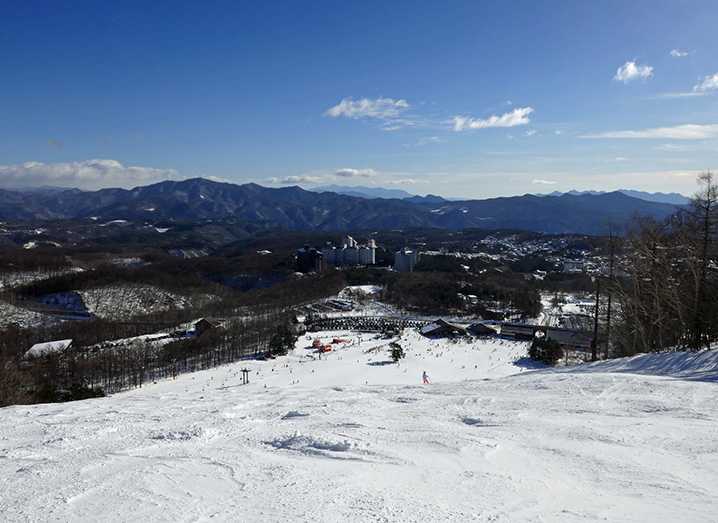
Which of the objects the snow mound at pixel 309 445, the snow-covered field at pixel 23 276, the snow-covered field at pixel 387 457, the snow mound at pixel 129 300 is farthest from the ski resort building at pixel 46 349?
the snow-covered field at pixel 23 276

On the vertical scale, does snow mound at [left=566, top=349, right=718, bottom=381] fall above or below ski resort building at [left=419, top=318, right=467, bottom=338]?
above

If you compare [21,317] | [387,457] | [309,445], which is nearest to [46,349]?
[21,317]

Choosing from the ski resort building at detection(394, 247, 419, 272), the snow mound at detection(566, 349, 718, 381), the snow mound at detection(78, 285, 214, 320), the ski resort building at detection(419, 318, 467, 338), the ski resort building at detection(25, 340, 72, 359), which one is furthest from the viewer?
the ski resort building at detection(394, 247, 419, 272)

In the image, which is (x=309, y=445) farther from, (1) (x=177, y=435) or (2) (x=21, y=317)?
(2) (x=21, y=317)

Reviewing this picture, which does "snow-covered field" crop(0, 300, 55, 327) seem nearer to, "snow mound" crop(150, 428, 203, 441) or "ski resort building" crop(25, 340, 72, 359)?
"ski resort building" crop(25, 340, 72, 359)

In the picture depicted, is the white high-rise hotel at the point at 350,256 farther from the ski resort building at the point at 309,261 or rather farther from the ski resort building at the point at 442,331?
the ski resort building at the point at 442,331

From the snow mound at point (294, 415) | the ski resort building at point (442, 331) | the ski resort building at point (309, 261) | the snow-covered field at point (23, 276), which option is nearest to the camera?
the snow mound at point (294, 415)

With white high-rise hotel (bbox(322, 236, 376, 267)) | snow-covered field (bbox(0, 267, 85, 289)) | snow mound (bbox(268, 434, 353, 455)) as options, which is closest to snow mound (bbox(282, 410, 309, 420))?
snow mound (bbox(268, 434, 353, 455))

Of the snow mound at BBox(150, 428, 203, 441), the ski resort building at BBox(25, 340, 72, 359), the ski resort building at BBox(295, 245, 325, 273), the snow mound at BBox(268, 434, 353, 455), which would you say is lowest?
the ski resort building at BBox(25, 340, 72, 359)

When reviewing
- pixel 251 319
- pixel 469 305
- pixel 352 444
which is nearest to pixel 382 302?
pixel 469 305
